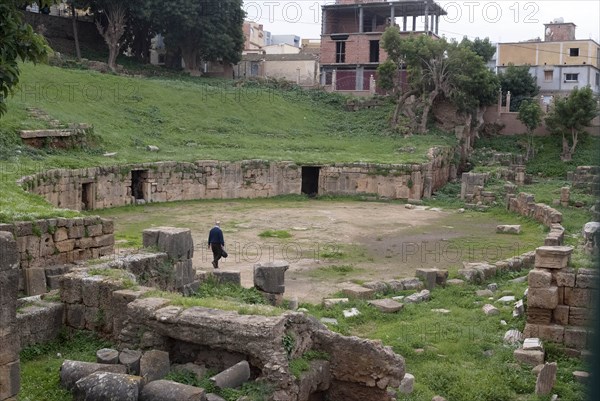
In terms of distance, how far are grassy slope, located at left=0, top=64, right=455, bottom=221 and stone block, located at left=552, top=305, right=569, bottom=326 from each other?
16.4 metres

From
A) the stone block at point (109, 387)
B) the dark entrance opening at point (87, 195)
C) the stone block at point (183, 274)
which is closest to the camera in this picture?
the stone block at point (109, 387)

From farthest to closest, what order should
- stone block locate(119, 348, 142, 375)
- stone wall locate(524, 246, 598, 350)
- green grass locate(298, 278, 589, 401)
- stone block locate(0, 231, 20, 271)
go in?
stone wall locate(524, 246, 598, 350) < green grass locate(298, 278, 589, 401) < stone block locate(119, 348, 142, 375) < stone block locate(0, 231, 20, 271)

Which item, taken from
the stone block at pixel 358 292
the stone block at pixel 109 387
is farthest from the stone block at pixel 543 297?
the stone block at pixel 109 387

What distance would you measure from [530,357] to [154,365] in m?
5.54

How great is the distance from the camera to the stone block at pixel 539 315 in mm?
11555

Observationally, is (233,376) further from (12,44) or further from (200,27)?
(200,27)

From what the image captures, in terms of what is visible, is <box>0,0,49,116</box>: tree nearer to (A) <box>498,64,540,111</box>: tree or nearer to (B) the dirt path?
(B) the dirt path

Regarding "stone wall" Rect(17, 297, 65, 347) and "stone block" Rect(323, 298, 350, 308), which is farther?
"stone block" Rect(323, 298, 350, 308)

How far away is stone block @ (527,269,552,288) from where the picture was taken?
37.7ft

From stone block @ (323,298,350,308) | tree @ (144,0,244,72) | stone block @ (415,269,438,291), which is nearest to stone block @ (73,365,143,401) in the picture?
stone block @ (323,298,350,308)

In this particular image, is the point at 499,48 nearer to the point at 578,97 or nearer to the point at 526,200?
the point at 578,97

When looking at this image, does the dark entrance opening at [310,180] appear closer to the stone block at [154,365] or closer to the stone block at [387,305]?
the stone block at [387,305]

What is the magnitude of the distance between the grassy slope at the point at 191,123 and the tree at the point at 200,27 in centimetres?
651

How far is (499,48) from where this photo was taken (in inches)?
2260
